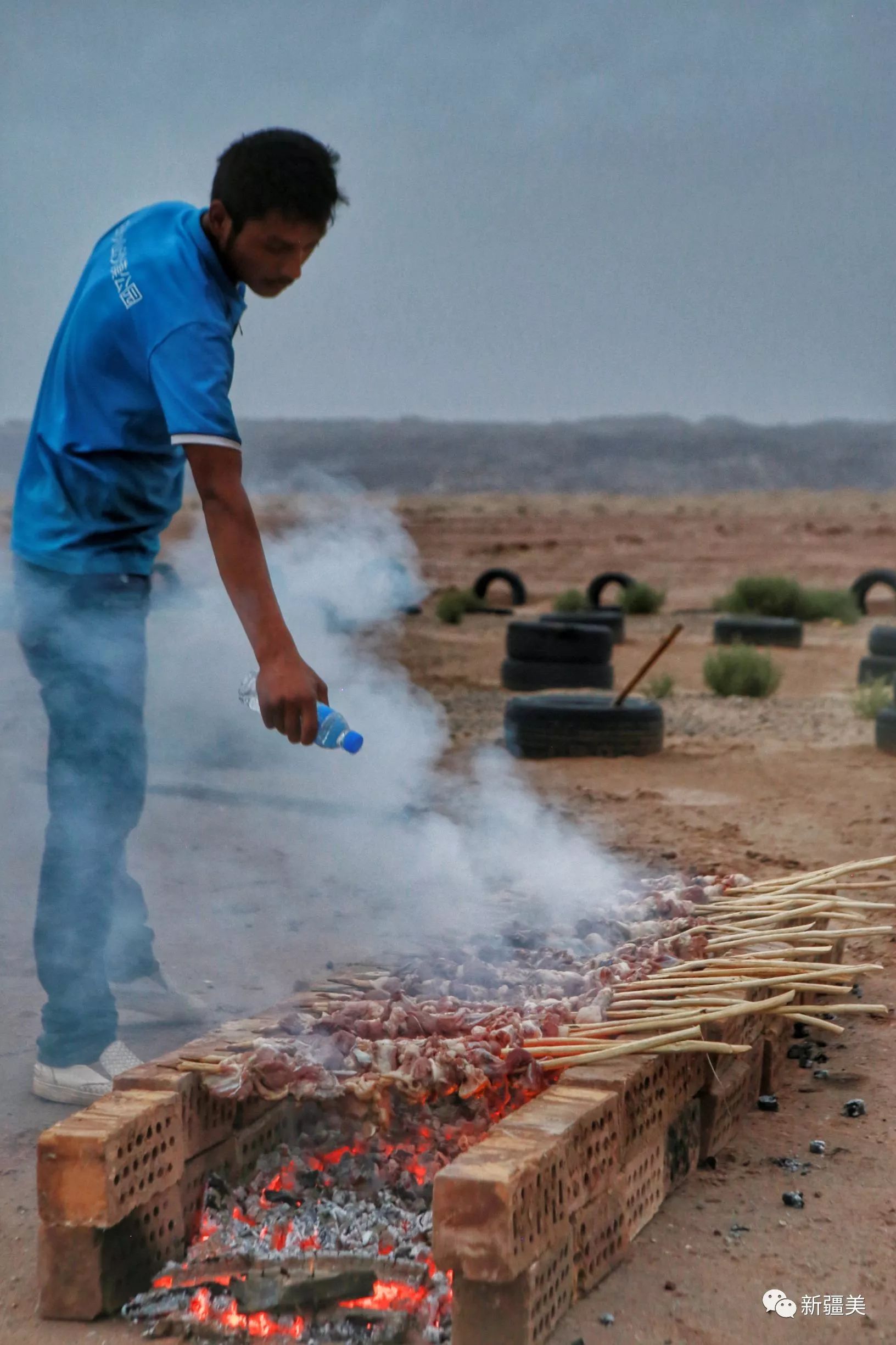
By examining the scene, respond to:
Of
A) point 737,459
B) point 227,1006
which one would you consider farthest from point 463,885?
point 737,459

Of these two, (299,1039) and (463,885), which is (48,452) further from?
(463,885)

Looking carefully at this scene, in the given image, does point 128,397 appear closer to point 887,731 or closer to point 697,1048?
point 697,1048

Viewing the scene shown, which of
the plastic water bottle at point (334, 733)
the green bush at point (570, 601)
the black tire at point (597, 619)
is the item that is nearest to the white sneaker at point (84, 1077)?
the plastic water bottle at point (334, 733)

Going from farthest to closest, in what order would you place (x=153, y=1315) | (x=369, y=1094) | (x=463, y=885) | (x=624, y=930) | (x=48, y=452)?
1. (x=463, y=885)
2. (x=624, y=930)
3. (x=48, y=452)
4. (x=369, y=1094)
5. (x=153, y=1315)

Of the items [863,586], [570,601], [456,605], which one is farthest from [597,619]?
[863,586]

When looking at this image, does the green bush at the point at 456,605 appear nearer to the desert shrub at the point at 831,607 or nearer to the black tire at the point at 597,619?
the black tire at the point at 597,619

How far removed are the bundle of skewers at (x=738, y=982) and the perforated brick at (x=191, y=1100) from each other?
0.63 metres

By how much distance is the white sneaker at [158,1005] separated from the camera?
418cm

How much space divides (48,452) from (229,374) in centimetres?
65

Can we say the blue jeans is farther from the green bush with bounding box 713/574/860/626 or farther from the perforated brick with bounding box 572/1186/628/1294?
the green bush with bounding box 713/574/860/626

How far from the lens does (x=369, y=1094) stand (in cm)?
285

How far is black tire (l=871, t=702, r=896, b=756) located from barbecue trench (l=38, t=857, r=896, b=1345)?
18.5ft

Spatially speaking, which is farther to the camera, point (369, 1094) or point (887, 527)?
point (887, 527)

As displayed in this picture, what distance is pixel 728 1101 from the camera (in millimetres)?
3338
